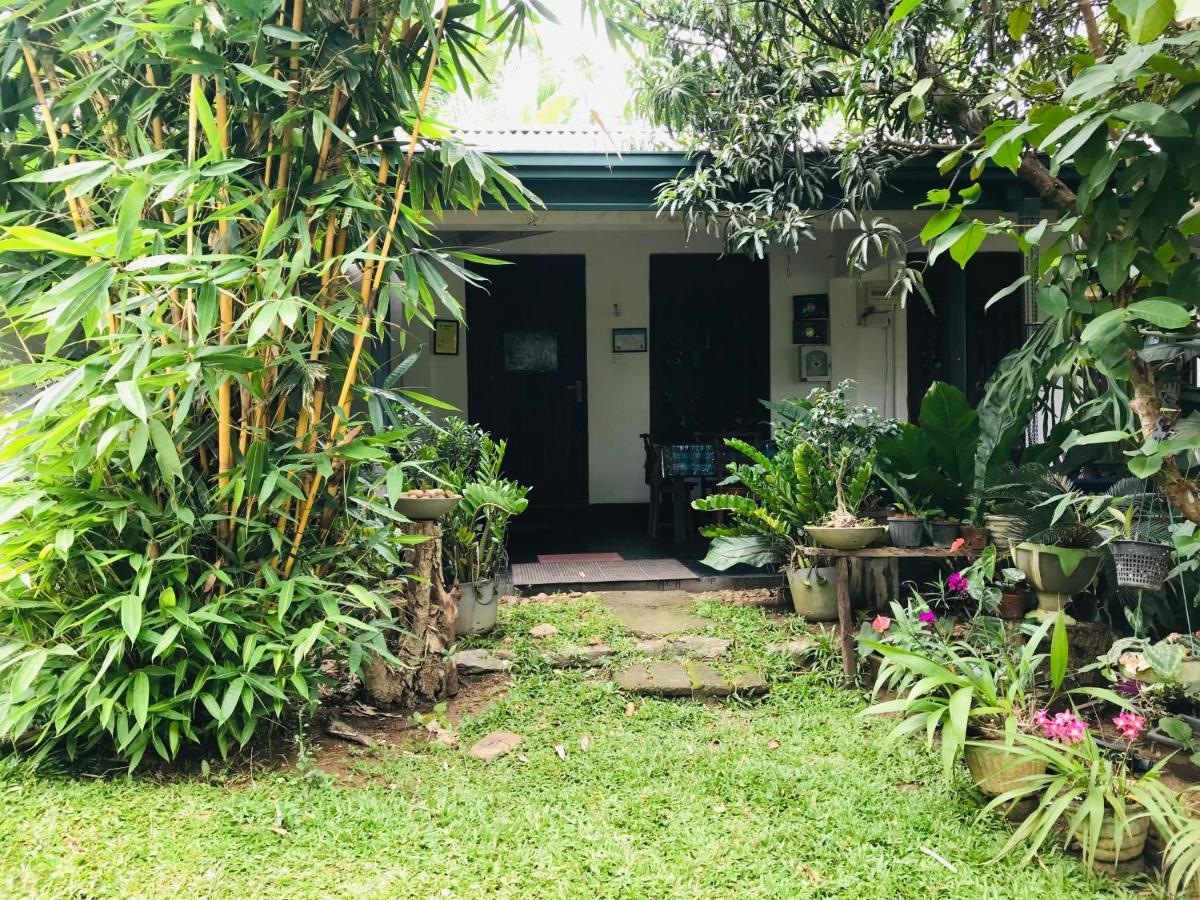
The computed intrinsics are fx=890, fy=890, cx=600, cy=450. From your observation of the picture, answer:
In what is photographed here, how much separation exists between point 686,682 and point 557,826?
1210mm

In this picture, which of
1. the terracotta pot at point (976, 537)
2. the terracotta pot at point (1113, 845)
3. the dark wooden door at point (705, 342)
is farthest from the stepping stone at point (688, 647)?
the dark wooden door at point (705, 342)

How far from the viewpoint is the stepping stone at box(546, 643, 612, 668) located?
12.6ft

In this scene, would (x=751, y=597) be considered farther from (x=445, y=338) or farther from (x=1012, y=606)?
(x=445, y=338)

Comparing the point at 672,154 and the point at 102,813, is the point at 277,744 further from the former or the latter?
the point at 672,154

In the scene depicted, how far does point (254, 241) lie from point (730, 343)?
5.82 meters

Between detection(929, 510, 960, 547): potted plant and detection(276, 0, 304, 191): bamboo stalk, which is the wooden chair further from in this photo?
detection(276, 0, 304, 191): bamboo stalk

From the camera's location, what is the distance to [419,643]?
3418mm

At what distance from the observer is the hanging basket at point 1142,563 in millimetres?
2939

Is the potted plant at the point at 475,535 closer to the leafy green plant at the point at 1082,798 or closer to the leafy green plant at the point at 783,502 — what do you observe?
the leafy green plant at the point at 783,502

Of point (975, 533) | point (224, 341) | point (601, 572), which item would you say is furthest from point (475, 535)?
point (975, 533)

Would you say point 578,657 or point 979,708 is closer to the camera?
point 979,708

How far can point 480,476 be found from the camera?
181 inches

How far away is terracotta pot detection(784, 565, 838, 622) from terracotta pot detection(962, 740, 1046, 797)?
1786 millimetres

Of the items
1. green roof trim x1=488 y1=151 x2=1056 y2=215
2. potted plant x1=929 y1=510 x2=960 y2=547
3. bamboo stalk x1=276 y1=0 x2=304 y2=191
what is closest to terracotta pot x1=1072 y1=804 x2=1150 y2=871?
potted plant x1=929 y1=510 x2=960 y2=547
